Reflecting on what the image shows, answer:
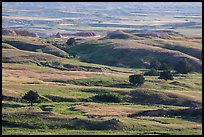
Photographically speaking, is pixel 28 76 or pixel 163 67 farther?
pixel 163 67

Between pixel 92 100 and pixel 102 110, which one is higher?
pixel 92 100

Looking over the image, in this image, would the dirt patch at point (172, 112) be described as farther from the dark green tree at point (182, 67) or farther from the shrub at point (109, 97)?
the dark green tree at point (182, 67)

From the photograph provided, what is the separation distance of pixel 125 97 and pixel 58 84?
8300 mm

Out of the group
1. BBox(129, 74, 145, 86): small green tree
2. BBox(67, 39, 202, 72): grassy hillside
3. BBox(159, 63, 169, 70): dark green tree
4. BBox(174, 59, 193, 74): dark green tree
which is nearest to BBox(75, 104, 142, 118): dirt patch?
BBox(129, 74, 145, 86): small green tree

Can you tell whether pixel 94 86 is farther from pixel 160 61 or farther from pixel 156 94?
pixel 160 61

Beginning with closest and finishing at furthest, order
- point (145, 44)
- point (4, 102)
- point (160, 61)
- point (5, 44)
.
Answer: point (4, 102) < point (160, 61) < point (5, 44) < point (145, 44)

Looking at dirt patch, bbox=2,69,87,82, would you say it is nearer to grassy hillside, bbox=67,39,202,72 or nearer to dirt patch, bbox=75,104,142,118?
dirt patch, bbox=75,104,142,118

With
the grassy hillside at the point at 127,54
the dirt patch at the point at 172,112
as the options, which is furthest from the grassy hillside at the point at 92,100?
the grassy hillside at the point at 127,54

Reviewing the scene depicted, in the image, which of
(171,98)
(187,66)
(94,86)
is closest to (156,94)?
(171,98)

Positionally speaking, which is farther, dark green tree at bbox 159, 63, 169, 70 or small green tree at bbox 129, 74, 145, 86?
dark green tree at bbox 159, 63, 169, 70

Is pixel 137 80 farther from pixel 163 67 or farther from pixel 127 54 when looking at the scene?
pixel 127 54

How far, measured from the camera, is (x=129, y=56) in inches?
3140

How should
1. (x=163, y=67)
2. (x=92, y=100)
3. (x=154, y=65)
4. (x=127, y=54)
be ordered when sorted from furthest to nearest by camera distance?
(x=127, y=54) → (x=154, y=65) → (x=163, y=67) → (x=92, y=100)

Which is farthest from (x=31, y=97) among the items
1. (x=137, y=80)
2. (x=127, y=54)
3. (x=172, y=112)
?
(x=127, y=54)
